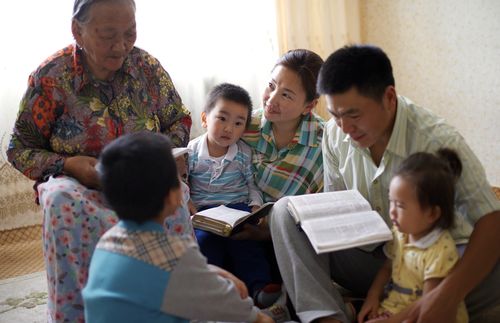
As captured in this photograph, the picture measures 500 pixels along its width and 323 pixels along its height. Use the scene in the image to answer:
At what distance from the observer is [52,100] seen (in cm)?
173

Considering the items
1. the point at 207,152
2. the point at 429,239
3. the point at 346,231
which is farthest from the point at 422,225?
the point at 207,152

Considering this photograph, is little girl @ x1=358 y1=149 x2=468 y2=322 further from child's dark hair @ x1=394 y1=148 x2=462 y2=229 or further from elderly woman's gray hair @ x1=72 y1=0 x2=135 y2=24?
elderly woman's gray hair @ x1=72 y1=0 x2=135 y2=24

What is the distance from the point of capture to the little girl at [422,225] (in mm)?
1368

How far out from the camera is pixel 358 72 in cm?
149

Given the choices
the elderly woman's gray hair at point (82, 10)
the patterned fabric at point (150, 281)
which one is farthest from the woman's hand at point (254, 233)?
the elderly woman's gray hair at point (82, 10)

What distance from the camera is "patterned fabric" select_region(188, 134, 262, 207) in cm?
211

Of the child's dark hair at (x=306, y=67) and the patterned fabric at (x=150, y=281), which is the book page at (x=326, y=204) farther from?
the child's dark hair at (x=306, y=67)

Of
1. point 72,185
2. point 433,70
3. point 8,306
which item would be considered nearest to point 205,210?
point 72,185

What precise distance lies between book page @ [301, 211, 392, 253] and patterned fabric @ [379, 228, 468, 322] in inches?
2.6

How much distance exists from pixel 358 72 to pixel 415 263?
1.82 ft

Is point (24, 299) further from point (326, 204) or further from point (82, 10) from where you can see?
point (326, 204)

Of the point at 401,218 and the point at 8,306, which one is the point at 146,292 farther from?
the point at 8,306

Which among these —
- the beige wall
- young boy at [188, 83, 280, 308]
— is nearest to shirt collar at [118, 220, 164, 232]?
young boy at [188, 83, 280, 308]

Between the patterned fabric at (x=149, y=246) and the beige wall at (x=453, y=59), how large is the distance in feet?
6.96
